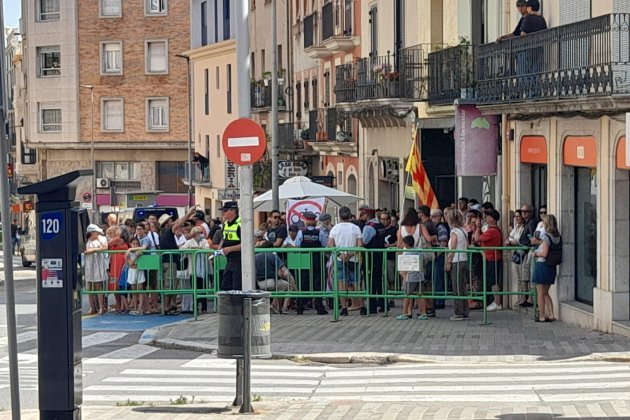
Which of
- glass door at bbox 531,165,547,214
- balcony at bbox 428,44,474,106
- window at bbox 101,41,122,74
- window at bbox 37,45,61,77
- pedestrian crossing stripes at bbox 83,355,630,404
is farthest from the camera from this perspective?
window at bbox 37,45,61,77

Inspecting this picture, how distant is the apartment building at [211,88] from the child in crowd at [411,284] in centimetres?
3549

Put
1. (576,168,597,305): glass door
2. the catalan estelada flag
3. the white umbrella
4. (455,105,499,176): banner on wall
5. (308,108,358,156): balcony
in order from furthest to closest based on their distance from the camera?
1. (308,108,358,156): balcony
2. the white umbrella
3. the catalan estelada flag
4. (455,105,499,176): banner on wall
5. (576,168,597,305): glass door

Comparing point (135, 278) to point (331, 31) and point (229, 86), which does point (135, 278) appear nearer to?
point (331, 31)

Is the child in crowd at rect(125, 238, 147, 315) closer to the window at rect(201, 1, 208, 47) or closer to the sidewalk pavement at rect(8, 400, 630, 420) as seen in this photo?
the sidewalk pavement at rect(8, 400, 630, 420)

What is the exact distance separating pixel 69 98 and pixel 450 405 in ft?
195

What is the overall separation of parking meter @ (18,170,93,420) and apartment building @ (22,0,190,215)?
5936cm

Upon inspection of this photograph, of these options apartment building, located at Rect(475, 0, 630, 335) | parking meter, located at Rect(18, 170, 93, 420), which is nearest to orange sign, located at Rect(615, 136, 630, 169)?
apartment building, located at Rect(475, 0, 630, 335)

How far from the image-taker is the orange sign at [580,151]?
68.0ft

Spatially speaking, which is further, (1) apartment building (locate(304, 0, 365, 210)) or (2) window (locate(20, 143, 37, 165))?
(2) window (locate(20, 143, 37, 165))

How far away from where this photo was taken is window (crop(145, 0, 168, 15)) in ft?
233

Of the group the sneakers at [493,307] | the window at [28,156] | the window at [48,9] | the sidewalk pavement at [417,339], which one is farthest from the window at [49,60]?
the sneakers at [493,307]

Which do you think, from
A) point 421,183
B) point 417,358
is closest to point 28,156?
point 421,183

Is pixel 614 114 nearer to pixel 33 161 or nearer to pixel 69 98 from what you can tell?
pixel 69 98

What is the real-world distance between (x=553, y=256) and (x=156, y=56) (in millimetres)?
52050
